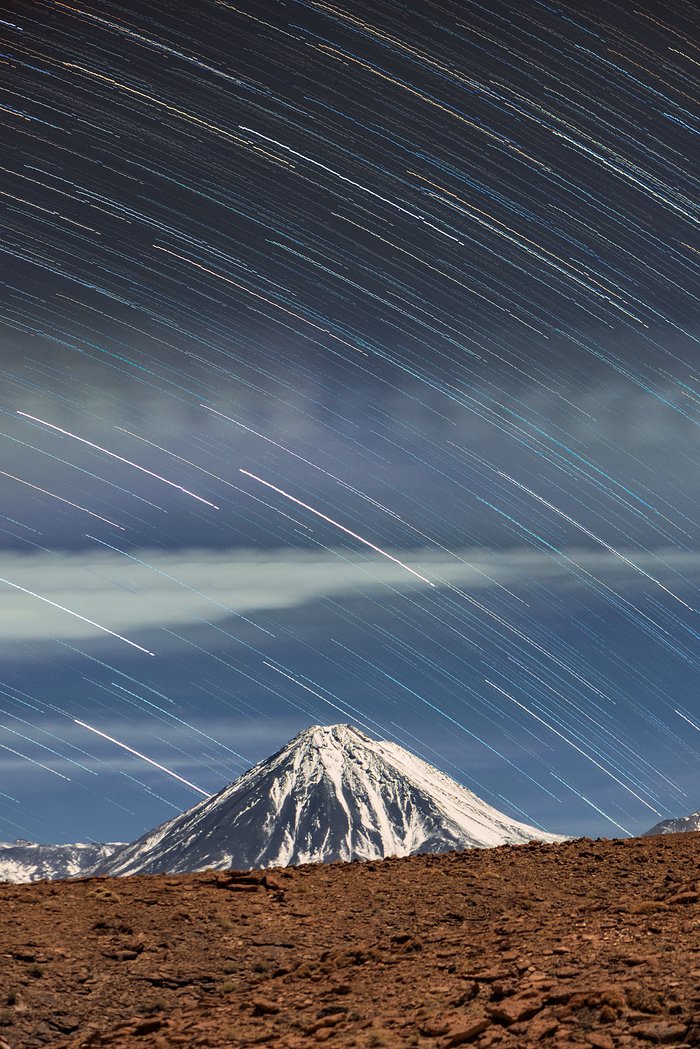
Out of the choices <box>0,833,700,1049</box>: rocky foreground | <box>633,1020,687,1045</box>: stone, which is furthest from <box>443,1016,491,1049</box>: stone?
<box>633,1020,687,1045</box>: stone

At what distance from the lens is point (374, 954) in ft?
68.5

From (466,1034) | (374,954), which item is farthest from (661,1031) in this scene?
(374,954)

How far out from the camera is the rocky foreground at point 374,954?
51.2ft

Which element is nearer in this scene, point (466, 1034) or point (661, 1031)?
point (661, 1031)

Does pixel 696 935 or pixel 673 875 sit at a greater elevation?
pixel 673 875

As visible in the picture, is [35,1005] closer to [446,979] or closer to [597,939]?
[446,979]

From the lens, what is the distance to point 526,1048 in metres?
14.0

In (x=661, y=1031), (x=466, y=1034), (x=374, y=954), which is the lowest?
(x=661, y=1031)

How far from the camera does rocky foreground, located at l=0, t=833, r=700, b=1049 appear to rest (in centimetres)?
1559

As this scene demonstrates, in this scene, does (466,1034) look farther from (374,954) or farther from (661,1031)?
(374,954)

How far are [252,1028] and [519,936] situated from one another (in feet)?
20.2

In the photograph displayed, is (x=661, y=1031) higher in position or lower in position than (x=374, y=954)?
lower

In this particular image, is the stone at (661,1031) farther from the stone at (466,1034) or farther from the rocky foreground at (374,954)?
the stone at (466,1034)

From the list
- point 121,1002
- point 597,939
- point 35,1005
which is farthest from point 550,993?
point 35,1005
